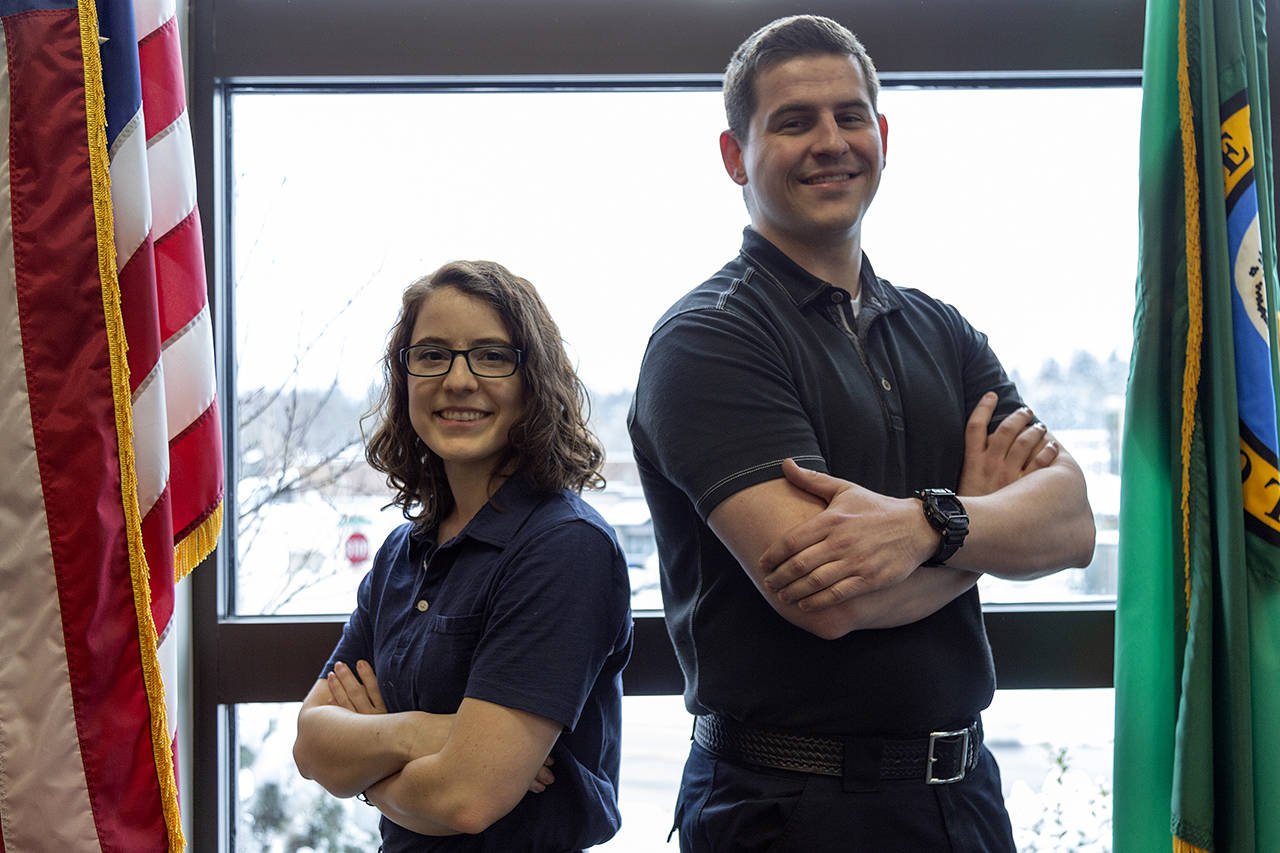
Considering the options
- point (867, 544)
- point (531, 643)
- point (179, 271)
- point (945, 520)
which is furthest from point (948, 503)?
point (179, 271)

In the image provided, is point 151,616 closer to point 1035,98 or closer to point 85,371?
point 85,371

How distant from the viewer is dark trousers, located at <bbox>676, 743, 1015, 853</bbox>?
1.34m

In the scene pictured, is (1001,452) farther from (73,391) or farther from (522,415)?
(73,391)

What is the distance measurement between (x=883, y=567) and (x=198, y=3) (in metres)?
1.71

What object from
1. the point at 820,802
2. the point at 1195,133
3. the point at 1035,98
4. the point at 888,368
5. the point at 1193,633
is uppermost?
the point at 1035,98

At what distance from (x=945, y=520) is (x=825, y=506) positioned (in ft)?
0.51

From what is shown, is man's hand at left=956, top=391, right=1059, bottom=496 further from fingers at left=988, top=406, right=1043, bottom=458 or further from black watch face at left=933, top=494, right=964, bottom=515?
black watch face at left=933, top=494, right=964, bottom=515

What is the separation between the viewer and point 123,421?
1.42 meters

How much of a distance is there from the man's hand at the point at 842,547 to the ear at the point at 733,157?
54 centimetres

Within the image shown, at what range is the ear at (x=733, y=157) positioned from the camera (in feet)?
5.19

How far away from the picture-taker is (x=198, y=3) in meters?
1.98

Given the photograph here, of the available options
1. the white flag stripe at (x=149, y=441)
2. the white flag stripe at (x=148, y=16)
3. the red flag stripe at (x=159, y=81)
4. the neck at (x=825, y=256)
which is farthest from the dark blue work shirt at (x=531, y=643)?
the white flag stripe at (x=148, y=16)

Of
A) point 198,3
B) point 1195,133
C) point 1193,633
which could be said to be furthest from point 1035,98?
point 198,3

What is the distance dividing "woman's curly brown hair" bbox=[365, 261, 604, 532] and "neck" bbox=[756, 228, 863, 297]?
0.38 m
